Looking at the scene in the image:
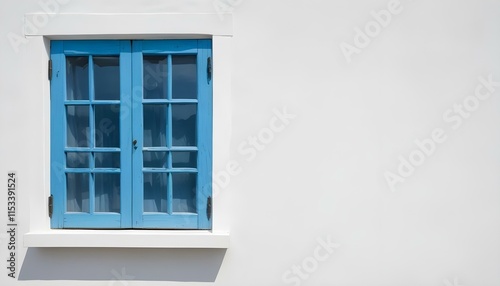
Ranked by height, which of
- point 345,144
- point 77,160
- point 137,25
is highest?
point 137,25

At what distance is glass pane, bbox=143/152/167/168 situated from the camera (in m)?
3.60

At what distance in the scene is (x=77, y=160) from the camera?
3.63m

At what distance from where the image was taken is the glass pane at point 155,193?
3.62 meters

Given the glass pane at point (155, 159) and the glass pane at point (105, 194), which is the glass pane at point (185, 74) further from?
the glass pane at point (105, 194)

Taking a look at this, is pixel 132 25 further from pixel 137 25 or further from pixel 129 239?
pixel 129 239

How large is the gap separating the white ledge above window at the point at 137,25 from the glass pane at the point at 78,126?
552 millimetres

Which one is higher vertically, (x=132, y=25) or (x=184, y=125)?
(x=132, y=25)

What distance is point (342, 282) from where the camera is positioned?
354 centimetres

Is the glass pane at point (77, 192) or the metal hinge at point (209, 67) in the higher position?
the metal hinge at point (209, 67)

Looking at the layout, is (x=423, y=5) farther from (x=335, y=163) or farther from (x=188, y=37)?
(x=188, y=37)

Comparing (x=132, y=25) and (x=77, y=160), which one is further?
(x=77, y=160)

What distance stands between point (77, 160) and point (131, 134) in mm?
475

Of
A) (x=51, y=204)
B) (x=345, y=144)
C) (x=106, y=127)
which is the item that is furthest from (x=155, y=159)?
(x=345, y=144)

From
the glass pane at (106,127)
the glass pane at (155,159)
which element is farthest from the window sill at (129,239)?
the glass pane at (106,127)
